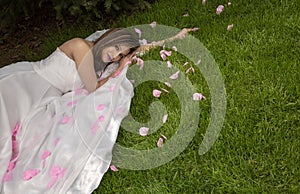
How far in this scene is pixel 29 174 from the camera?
2.80 m

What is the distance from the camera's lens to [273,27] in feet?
11.9

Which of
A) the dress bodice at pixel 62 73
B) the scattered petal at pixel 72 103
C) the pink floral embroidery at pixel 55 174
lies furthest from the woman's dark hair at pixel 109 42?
the pink floral embroidery at pixel 55 174

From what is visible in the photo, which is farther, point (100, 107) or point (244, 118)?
point (100, 107)

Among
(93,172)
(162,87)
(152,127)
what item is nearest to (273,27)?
(162,87)

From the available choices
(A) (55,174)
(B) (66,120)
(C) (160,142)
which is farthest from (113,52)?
(A) (55,174)

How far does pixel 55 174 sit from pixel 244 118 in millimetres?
1160

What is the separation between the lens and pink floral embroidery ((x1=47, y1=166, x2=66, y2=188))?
2754 millimetres

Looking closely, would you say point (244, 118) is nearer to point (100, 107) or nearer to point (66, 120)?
point (100, 107)

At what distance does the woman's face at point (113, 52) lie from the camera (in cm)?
351


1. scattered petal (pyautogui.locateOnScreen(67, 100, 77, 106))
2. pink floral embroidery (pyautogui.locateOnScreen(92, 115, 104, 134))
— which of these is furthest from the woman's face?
pink floral embroidery (pyautogui.locateOnScreen(92, 115, 104, 134))

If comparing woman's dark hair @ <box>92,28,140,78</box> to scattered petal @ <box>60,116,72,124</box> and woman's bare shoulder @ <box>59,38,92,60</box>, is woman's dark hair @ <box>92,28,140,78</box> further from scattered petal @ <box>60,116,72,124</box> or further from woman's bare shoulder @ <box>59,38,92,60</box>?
scattered petal @ <box>60,116,72,124</box>

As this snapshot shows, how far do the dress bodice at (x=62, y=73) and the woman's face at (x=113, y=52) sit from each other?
24 cm

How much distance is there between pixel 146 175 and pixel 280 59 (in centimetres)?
126

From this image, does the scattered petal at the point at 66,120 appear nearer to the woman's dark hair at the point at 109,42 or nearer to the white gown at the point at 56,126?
the white gown at the point at 56,126
